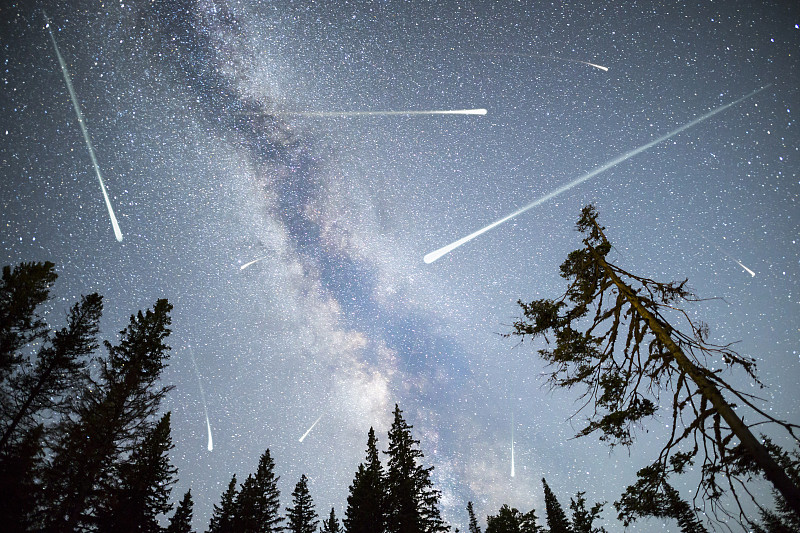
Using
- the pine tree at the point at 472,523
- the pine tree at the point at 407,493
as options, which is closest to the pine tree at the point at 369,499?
the pine tree at the point at 407,493

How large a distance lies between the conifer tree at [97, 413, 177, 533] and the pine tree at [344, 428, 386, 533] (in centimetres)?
1130

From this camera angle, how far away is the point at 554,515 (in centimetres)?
2930

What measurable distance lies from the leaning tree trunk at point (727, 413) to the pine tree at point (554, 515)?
3265 centimetres

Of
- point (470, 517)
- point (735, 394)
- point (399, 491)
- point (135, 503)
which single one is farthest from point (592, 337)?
point (470, 517)

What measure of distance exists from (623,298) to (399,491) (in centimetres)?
1950

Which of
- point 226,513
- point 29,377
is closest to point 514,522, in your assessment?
point 226,513

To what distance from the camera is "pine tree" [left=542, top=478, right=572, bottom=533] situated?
1115 inches

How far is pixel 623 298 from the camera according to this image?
623 centimetres

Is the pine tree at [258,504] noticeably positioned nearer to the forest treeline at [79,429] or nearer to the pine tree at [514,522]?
the forest treeline at [79,429]

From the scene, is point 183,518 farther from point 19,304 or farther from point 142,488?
point 19,304

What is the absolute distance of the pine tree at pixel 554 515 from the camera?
28328mm

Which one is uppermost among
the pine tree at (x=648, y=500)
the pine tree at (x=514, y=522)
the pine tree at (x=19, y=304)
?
the pine tree at (x=19, y=304)

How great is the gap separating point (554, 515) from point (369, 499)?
780 inches

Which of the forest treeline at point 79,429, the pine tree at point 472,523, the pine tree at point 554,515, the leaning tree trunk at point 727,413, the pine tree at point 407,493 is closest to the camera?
the leaning tree trunk at point 727,413
